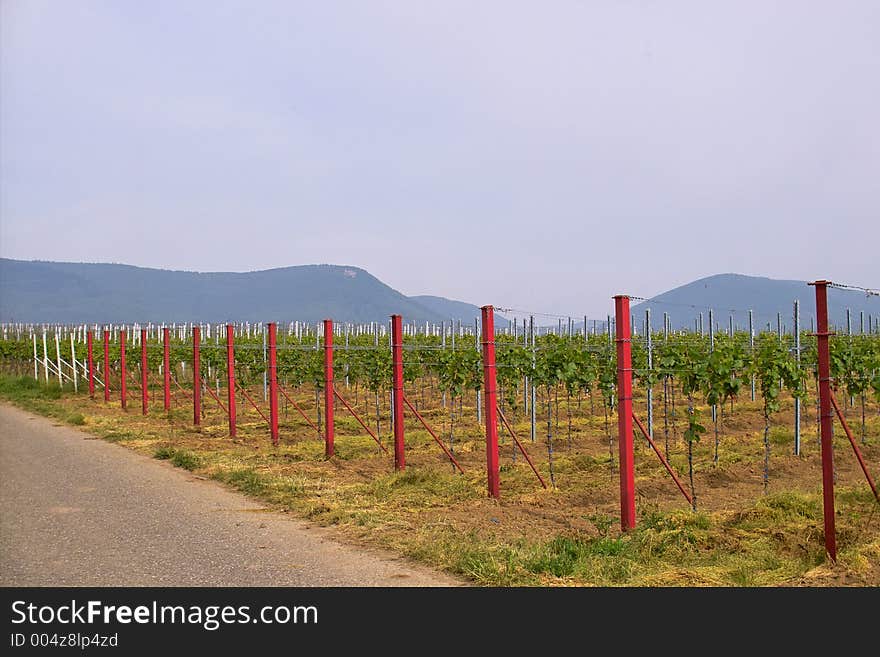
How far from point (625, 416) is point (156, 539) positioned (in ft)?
14.8

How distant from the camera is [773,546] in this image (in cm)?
679

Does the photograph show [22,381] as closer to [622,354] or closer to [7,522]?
[7,522]

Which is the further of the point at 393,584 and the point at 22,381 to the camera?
the point at 22,381

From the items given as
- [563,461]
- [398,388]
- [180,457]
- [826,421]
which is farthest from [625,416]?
[180,457]

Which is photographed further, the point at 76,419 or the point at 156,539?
the point at 76,419

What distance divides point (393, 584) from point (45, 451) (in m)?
10.2

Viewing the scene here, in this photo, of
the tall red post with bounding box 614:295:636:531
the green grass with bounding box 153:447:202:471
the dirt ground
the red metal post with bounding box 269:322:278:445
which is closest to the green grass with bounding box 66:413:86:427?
the dirt ground

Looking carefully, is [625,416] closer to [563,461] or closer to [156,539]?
[156,539]

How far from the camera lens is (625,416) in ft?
25.1

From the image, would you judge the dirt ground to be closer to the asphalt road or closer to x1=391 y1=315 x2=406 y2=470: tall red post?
x1=391 y1=315 x2=406 y2=470: tall red post

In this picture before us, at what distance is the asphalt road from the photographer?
21.1 feet

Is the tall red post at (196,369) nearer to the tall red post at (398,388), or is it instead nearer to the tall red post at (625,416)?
the tall red post at (398,388)

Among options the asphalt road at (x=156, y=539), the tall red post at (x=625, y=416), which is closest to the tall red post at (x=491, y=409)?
the tall red post at (x=625, y=416)
